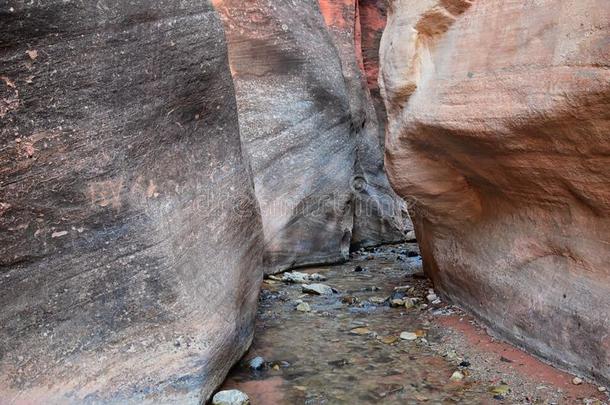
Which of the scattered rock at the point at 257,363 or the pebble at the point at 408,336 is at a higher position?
the scattered rock at the point at 257,363

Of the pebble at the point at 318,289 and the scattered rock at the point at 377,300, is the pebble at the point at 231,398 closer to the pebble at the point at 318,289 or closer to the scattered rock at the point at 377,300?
the scattered rock at the point at 377,300

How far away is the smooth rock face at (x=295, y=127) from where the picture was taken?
7.05 m

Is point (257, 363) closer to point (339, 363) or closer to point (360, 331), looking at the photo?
point (339, 363)

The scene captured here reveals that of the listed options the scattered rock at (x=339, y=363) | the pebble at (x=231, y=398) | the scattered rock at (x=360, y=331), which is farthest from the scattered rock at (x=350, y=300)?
the pebble at (x=231, y=398)

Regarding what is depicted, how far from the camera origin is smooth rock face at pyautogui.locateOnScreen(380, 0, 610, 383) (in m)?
3.19

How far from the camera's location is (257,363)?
3951 mm

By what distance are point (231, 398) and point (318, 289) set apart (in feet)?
8.82

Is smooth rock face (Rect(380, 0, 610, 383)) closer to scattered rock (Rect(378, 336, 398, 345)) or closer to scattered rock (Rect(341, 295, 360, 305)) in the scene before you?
scattered rock (Rect(378, 336, 398, 345))

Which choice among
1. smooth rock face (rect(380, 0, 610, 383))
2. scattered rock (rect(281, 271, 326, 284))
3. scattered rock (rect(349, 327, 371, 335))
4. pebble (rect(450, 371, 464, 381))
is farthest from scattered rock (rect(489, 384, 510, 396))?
scattered rock (rect(281, 271, 326, 284))

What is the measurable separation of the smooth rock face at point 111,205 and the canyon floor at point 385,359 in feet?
1.58

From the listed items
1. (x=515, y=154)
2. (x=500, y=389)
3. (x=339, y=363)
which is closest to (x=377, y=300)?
(x=339, y=363)

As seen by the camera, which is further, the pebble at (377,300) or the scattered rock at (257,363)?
the pebble at (377,300)

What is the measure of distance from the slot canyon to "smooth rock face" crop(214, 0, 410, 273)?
217 cm

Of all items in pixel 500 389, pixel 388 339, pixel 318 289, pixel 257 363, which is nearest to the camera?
pixel 500 389
